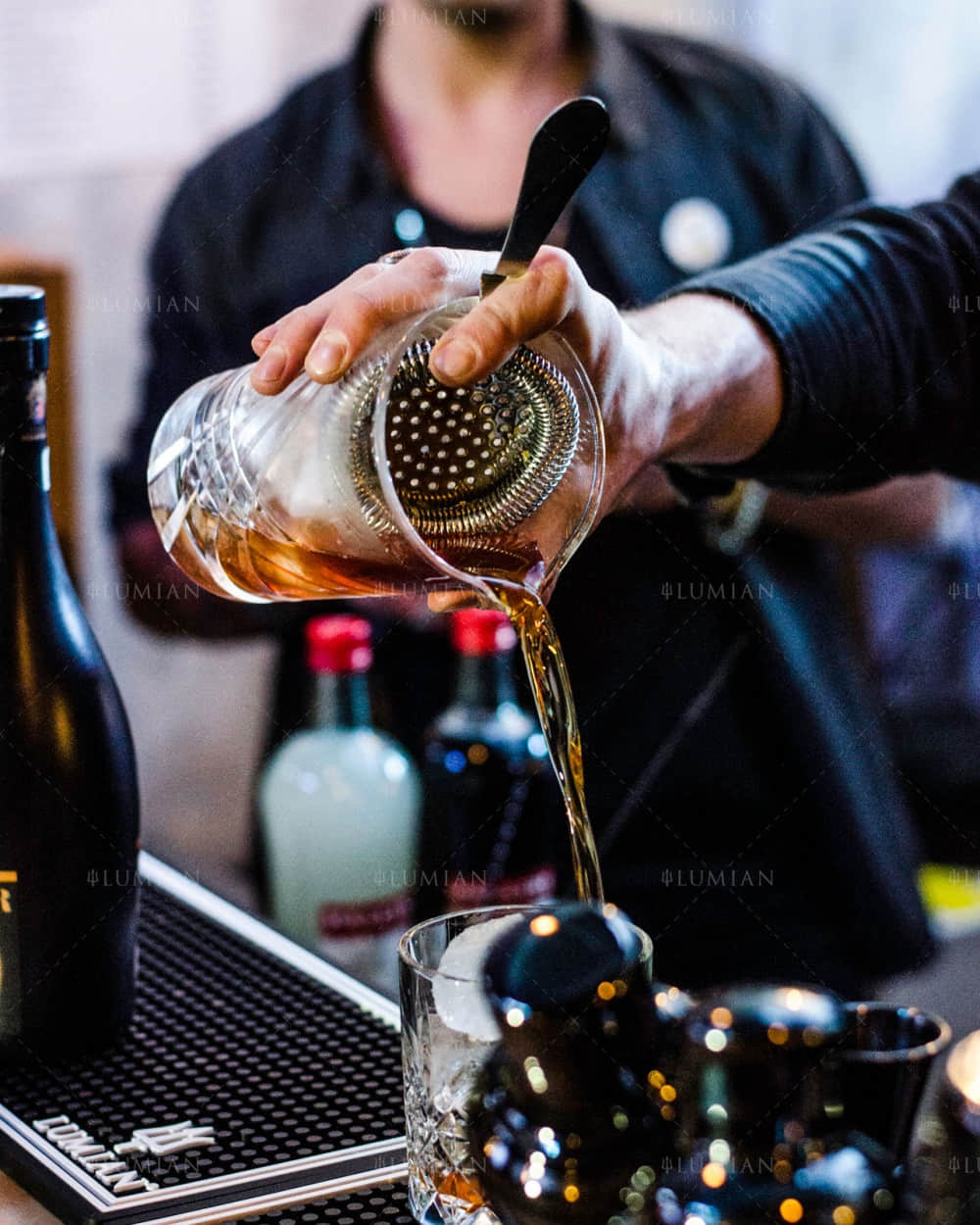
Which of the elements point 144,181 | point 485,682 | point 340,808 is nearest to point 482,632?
point 485,682

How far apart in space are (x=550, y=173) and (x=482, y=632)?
62cm

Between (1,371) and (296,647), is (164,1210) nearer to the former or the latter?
(1,371)

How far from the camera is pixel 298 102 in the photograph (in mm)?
1943

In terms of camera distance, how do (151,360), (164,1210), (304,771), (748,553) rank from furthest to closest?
(151,360), (748,553), (304,771), (164,1210)

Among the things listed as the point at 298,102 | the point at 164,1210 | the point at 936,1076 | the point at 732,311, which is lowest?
the point at 164,1210

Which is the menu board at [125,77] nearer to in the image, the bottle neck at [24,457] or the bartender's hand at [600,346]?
the bartender's hand at [600,346]

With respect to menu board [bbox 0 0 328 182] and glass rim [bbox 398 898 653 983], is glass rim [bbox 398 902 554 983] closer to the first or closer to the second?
glass rim [bbox 398 898 653 983]

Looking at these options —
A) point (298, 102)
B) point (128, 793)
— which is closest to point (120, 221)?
point (298, 102)

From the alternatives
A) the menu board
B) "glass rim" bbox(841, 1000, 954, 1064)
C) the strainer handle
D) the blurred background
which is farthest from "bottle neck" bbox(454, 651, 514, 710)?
the menu board

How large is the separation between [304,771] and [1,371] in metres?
0.58

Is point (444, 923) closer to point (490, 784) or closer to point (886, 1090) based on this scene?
point (886, 1090)

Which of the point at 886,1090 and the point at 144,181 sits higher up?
the point at 144,181

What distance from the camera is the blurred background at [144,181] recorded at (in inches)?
93.7

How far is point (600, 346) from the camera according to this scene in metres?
0.88
